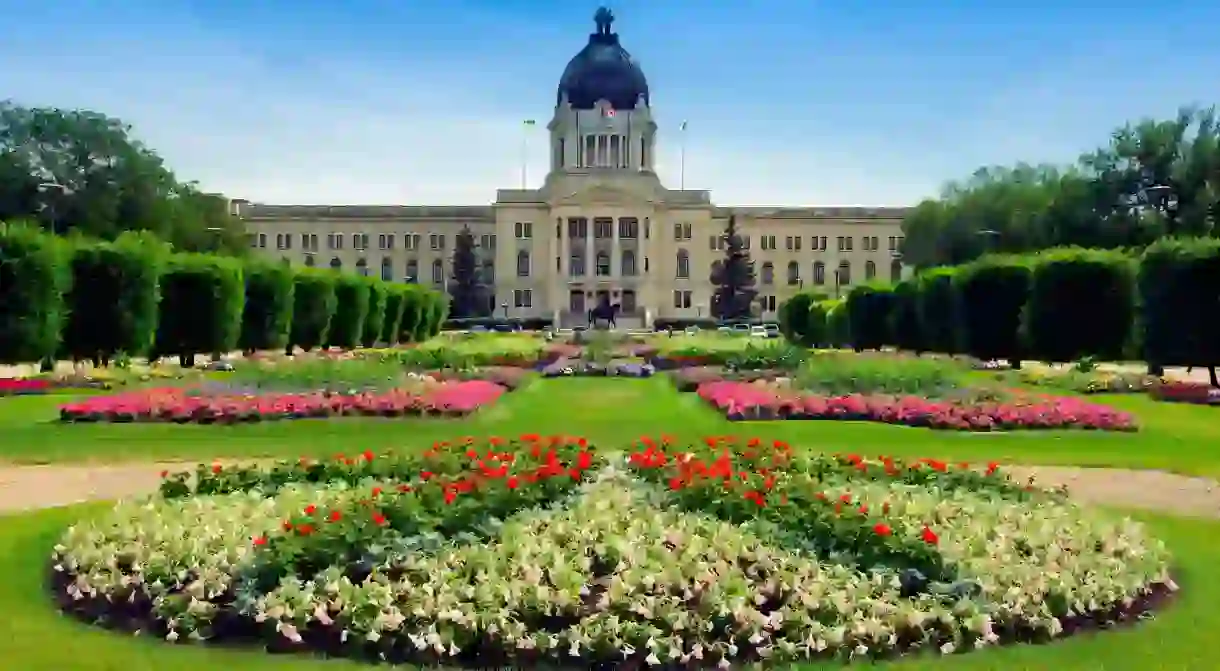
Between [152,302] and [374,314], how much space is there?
2363 centimetres

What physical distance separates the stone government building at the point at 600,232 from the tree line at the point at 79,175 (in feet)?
165

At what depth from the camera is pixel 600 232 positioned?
126 meters

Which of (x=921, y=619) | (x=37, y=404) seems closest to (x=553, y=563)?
(x=921, y=619)

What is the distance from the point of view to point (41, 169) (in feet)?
235

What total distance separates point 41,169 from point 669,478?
68.2 metres

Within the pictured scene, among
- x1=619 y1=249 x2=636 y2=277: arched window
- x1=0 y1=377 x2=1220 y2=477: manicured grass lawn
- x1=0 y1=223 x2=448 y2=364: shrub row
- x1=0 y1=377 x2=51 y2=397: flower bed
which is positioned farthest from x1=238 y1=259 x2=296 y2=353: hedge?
x1=619 y1=249 x2=636 y2=277: arched window

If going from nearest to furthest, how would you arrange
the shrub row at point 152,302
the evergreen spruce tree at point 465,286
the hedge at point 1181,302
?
1. the hedge at point 1181,302
2. the shrub row at point 152,302
3. the evergreen spruce tree at point 465,286

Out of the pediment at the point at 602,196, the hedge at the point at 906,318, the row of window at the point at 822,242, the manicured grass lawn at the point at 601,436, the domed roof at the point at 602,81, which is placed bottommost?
the manicured grass lawn at the point at 601,436

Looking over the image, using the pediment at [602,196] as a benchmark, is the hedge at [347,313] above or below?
below

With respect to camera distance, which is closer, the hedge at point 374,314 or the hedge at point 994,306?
the hedge at point 994,306

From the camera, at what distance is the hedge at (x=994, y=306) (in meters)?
42.8

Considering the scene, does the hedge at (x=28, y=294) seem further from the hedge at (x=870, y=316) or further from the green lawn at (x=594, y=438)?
the hedge at (x=870, y=316)

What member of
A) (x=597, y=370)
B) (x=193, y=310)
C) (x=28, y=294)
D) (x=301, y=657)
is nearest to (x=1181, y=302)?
(x=597, y=370)

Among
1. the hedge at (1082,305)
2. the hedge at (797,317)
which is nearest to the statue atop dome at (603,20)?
the hedge at (797,317)
